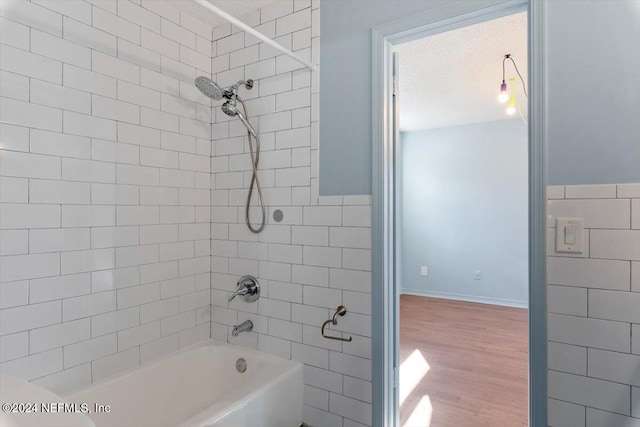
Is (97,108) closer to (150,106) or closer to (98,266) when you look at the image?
(150,106)

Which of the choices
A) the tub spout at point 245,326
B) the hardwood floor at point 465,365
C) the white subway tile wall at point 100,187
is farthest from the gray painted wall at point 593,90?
the hardwood floor at point 465,365

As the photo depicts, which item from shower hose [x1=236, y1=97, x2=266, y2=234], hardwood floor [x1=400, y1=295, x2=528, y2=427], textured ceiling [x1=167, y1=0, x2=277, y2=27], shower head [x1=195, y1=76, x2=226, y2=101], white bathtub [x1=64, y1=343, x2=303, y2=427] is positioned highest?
textured ceiling [x1=167, y1=0, x2=277, y2=27]

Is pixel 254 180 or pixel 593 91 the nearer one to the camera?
pixel 593 91

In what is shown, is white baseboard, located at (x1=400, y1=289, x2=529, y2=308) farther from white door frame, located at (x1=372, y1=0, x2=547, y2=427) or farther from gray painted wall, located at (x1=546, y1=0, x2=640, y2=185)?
gray painted wall, located at (x1=546, y1=0, x2=640, y2=185)

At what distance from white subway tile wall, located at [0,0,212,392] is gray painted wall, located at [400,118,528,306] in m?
3.21

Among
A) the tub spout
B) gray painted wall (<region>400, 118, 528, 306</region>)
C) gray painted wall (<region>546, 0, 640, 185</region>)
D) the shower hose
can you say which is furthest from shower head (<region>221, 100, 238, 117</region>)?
gray painted wall (<region>400, 118, 528, 306</region>)

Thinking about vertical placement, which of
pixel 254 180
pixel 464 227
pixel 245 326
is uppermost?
pixel 254 180

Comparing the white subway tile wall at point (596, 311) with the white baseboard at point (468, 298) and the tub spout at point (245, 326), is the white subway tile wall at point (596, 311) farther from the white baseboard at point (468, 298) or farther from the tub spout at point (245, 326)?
the white baseboard at point (468, 298)

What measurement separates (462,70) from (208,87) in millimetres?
2419

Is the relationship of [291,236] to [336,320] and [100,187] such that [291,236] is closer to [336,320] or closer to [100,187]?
[336,320]

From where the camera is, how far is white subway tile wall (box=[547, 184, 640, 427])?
1224 mm

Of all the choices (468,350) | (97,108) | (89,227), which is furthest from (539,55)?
(468,350)

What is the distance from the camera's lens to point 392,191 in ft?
5.90

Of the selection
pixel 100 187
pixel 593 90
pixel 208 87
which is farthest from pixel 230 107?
pixel 593 90
